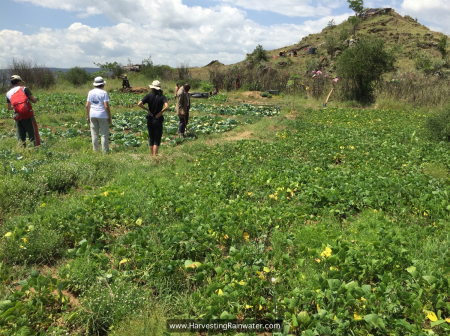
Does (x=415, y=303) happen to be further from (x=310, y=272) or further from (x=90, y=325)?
(x=90, y=325)

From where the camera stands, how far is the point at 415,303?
7.79ft

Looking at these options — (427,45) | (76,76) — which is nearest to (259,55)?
(427,45)

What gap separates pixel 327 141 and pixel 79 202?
6950mm

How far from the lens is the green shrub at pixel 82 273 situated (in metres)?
2.86

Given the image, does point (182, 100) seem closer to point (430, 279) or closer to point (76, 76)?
point (430, 279)

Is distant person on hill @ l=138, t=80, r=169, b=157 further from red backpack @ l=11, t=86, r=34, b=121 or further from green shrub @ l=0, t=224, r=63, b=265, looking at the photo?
green shrub @ l=0, t=224, r=63, b=265

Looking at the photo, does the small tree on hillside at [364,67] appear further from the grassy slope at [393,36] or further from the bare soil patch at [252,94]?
the grassy slope at [393,36]

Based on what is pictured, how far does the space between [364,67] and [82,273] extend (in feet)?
65.9

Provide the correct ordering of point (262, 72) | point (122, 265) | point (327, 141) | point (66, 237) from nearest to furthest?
point (122, 265) < point (66, 237) < point (327, 141) < point (262, 72)

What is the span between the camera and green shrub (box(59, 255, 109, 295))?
2859 millimetres

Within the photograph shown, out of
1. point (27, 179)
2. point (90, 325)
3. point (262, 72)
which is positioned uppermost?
point (262, 72)

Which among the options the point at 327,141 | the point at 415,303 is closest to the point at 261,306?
the point at 415,303

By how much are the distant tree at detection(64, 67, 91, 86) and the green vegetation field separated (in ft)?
82.3

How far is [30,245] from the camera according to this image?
3328 mm
